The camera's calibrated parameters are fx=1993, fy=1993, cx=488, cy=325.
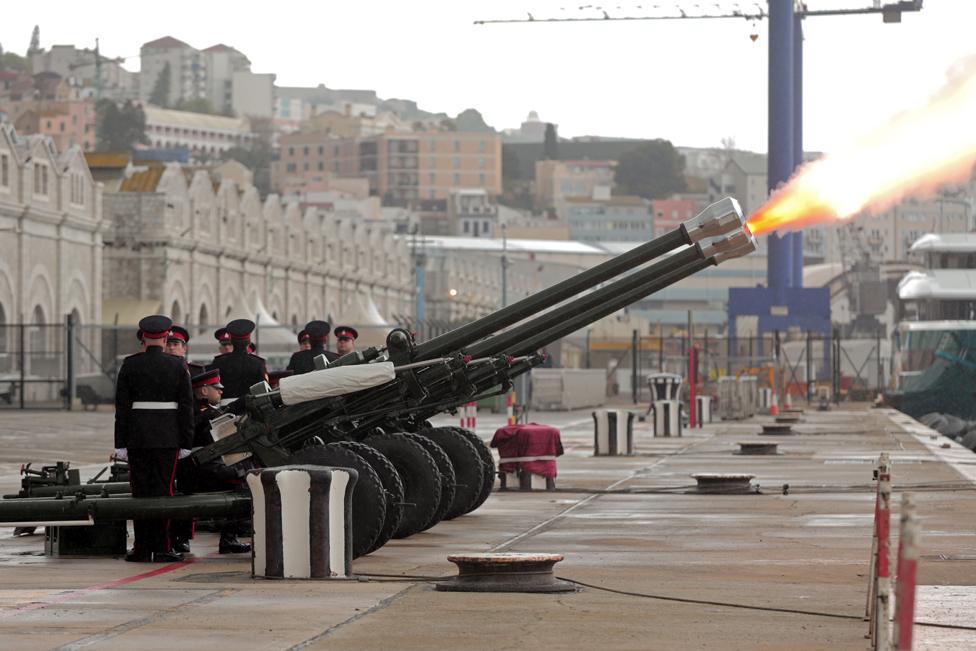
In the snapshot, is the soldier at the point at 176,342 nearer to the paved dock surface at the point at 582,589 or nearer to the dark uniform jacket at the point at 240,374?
the dark uniform jacket at the point at 240,374

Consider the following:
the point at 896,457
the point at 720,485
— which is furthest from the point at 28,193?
the point at 720,485

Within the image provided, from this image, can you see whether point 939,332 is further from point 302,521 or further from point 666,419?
point 302,521

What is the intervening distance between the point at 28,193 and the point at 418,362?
5740cm

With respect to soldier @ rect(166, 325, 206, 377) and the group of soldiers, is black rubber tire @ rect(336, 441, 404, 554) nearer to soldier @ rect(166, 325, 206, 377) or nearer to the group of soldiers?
the group of soldiers

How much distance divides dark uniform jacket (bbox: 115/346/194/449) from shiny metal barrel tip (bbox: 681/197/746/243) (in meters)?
4.54

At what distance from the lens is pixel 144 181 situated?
8575 centimetres

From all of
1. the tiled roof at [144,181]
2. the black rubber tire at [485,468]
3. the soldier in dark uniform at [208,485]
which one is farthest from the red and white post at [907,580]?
the tiled roof at [144,181]

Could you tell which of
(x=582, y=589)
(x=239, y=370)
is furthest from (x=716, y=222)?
(x=239, y=370)

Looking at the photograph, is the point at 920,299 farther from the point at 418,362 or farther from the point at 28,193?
the point at 418,362

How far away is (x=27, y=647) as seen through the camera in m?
11.5

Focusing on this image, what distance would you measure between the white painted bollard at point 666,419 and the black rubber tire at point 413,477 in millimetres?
27187

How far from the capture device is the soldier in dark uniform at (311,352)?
20016mm

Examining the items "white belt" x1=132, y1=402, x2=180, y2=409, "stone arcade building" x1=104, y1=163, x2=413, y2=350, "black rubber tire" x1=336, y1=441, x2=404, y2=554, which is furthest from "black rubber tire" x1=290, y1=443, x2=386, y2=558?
"stone arcade building" x1=104, y1=163, x2=413, y2=350

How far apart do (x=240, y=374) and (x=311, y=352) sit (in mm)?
1731
